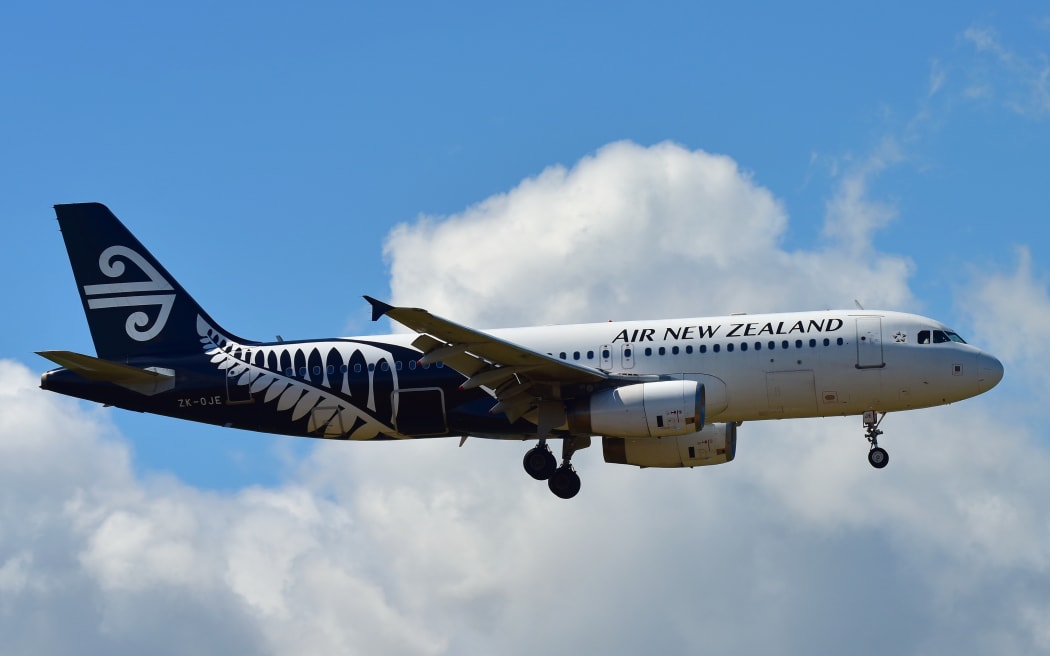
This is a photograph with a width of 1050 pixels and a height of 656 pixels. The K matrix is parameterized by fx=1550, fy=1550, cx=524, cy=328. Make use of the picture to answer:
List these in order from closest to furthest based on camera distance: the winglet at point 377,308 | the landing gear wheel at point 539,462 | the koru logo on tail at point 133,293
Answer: the winglet at point 377,308
the landing gear wheel at point 539,462
the koru logo on tail at point 133,293

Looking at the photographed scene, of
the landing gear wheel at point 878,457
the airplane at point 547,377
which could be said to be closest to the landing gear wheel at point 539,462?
the airplane at point 547,377

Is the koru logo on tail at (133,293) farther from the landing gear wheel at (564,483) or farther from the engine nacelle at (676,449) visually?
the engine nacelle at (676,449)

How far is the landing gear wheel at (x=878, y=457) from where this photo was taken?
45.9 metres

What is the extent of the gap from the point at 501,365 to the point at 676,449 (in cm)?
816

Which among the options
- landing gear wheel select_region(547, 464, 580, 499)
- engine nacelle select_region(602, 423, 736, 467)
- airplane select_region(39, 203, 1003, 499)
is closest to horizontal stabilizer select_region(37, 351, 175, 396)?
airplane select_region(39, 203, 1003, 499)

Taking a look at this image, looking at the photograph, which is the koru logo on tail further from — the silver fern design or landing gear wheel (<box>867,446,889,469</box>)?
landing gear wheel (<box>867,446,889,469</box>)

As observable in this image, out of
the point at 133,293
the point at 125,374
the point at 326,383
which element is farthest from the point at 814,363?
the point at 133,293

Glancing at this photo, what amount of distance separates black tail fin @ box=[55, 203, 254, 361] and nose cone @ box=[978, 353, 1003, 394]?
23689 mm

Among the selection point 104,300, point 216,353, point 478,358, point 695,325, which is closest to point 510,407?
point 478,358

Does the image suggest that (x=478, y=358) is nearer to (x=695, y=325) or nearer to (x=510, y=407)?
(x=510, y=407)

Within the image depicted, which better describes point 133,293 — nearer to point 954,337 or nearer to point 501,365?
point 501,365

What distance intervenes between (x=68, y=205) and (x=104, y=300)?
372 centimetres

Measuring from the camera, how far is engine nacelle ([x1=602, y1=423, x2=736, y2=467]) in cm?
4941

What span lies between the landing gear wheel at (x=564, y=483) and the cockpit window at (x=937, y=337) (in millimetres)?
11231
